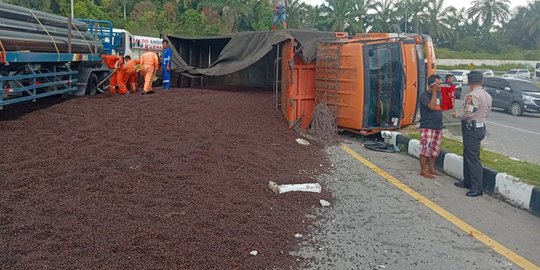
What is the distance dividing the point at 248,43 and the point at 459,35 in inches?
2838

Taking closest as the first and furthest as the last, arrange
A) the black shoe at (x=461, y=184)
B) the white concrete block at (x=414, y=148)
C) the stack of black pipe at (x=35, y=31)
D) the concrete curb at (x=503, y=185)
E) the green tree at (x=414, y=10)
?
the concrete curb at (x=503, y=185) → the black shoe at (x=461, y=184) → the white concrete block at (x=414, y=148) → the stack of black pipe at (x=35, y=31) → the green tree at (x=414, y=10)

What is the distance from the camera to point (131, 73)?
13.9 metres

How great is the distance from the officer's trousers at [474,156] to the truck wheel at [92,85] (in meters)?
10.2

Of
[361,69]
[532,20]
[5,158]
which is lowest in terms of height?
[5,158]

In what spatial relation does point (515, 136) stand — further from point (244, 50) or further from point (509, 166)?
point (244, 50)

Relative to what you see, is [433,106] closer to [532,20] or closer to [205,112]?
[205,112]

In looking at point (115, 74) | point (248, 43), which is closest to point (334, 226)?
point (248, 43)

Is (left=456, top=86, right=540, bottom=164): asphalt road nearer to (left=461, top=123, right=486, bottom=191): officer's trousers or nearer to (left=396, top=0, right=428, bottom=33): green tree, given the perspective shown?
(left=461, top=123, right=486, bottom=191): officer's trousers

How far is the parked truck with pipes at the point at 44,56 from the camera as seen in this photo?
Result: 878 cm

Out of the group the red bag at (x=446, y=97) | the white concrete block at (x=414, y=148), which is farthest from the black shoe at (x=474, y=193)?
the white concrete block at (x=414, y=148)

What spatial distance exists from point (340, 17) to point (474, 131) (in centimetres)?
5807

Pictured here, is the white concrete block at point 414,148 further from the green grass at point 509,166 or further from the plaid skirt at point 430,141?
the plaid skirt at point 430,141

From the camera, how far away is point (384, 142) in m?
9.21

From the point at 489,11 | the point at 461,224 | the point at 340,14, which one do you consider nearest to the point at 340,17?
the point at 340,14
